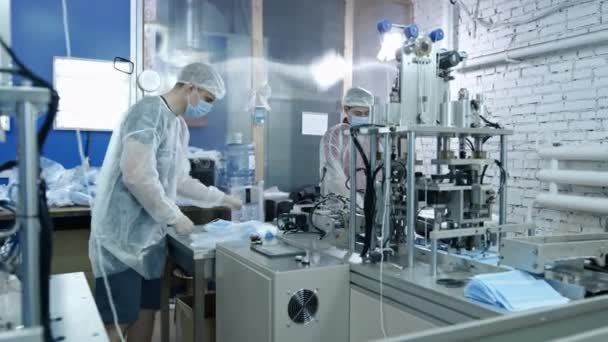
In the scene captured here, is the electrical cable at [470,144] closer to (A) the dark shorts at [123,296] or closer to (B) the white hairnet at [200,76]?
(B) the white hairnet at [200,76]

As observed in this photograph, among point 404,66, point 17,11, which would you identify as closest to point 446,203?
point 404,66

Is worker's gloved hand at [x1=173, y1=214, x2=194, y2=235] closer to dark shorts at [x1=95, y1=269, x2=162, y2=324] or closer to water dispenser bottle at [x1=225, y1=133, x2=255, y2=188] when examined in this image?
dark shorts at [x1=95, y1=269, x2=162, y2=324]

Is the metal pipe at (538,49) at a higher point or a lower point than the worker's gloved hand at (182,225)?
higher

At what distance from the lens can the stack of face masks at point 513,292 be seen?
1204mm

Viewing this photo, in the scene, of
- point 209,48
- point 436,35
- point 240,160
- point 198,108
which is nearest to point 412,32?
point 436,35

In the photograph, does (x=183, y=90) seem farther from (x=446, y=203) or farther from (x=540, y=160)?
(x=540, y=160)

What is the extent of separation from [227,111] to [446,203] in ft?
8.92

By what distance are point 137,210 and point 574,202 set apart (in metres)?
2.77

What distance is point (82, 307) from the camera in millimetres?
1082

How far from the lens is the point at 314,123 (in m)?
4.49

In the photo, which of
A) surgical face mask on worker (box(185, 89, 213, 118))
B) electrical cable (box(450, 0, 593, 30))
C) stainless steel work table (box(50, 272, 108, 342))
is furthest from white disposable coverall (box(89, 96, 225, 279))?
electrical cable (box(450, 0, 593, 30))

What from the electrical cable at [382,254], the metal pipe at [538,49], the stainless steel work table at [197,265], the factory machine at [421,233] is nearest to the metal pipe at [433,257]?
the factory machine at [421,233]

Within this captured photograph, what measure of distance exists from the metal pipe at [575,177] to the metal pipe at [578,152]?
0.31 ft

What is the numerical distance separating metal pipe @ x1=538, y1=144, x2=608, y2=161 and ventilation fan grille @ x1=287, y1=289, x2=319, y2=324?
2.35 meters
